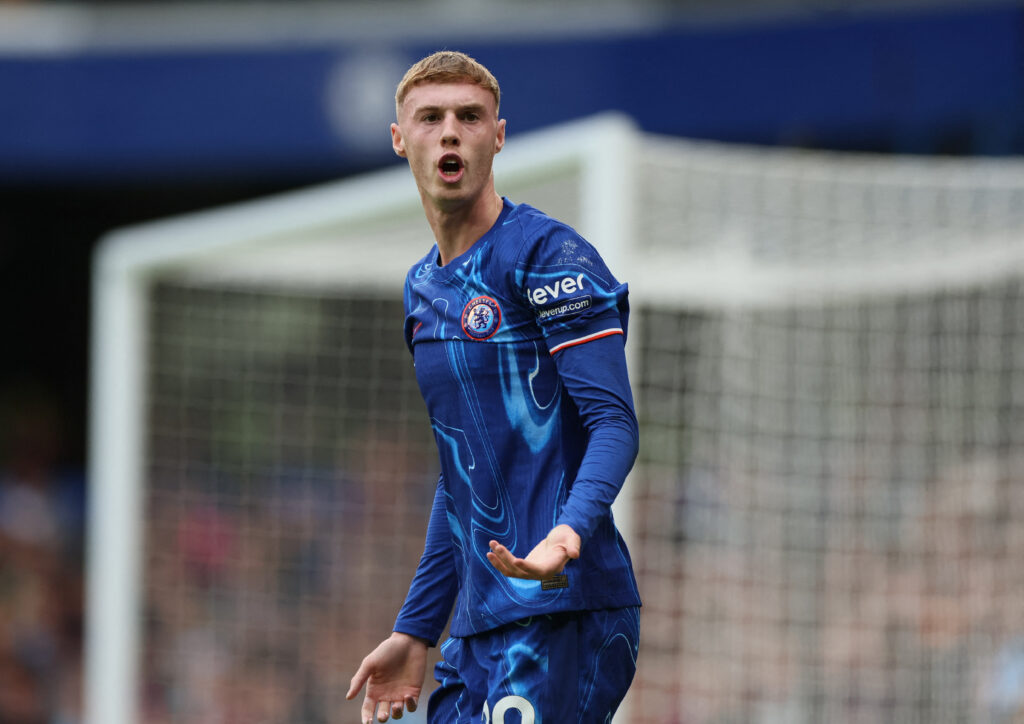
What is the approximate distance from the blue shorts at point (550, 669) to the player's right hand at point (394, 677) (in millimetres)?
303

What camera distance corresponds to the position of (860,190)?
698 cm

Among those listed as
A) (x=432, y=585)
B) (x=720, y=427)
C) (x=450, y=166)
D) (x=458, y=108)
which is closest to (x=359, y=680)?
(x=432, y=585)

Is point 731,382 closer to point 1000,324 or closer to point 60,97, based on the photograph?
point 1000,324

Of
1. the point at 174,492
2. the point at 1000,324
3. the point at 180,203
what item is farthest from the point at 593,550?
the point at 180,203

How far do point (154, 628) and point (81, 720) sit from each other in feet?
14.9

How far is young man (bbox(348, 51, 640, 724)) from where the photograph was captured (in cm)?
277

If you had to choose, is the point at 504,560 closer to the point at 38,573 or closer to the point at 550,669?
the point at 550,669

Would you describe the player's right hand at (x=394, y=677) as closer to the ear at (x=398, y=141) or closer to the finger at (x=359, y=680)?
the finger at (x=359, y=680)

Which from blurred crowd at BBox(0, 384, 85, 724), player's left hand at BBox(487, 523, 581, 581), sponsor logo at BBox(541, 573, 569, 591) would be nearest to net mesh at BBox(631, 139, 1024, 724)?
sponsor logo at BBox(541, 573, 569, 591)

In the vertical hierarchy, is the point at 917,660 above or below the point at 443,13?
below

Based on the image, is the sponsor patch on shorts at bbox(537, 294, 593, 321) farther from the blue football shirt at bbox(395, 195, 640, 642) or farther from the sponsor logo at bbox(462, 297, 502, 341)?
the sponsor logo at bbox(462, 297, 502, 341)

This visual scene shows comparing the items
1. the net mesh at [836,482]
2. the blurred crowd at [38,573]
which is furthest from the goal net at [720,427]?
the blurred crowd at [38,573]

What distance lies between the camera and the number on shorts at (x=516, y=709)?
2799 mm

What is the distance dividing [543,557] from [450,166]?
84cm
